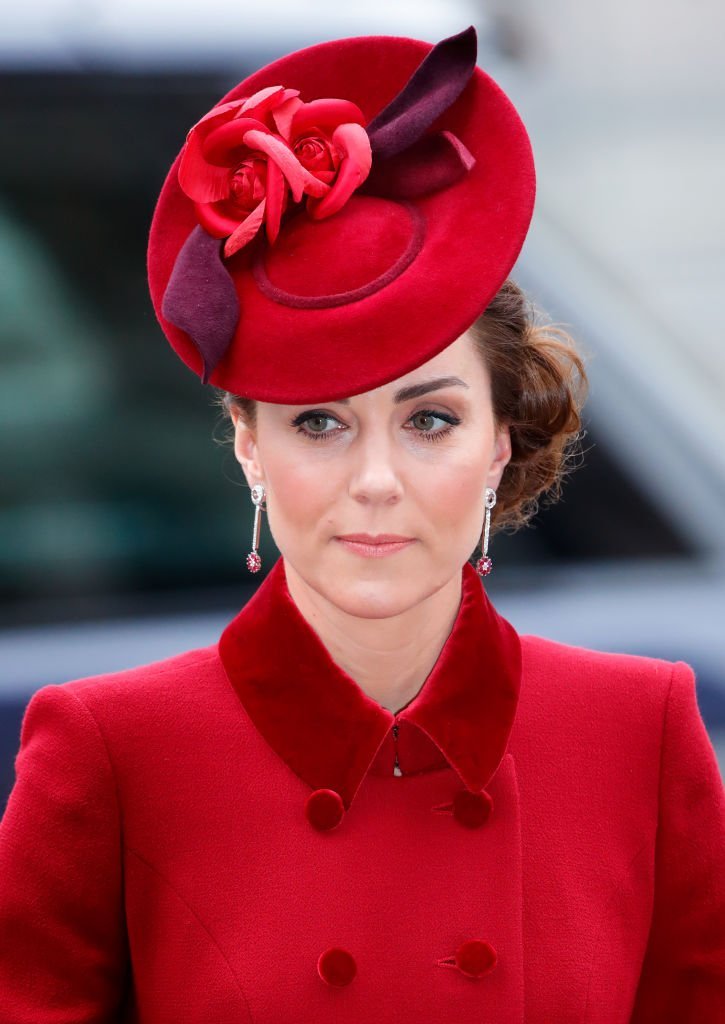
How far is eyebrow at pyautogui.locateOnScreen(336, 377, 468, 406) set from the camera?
1642 mm

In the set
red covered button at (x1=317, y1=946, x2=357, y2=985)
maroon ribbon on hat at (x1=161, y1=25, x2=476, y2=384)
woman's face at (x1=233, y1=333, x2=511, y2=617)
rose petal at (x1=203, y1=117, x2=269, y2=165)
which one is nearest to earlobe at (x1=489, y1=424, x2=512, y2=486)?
woman's face at (x1=233, y1=333, x2=511, y2=617)

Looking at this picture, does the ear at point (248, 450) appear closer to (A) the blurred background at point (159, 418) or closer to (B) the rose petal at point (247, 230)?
(B) the rose petal at point (247, 230)

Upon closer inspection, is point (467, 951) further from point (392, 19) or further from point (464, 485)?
point (392, 19)

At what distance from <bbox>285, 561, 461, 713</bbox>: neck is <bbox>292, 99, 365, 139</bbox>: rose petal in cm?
49

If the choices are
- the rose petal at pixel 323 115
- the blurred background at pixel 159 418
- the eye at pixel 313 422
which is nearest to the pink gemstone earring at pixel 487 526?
the eye at pixel 313 422

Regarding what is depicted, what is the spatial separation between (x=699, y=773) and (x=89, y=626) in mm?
1190

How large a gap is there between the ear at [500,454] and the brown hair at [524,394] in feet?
0.04

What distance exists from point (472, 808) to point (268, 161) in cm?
71

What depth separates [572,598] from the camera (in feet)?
9.05

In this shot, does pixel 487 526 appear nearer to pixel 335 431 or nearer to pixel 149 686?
pixel 335 431

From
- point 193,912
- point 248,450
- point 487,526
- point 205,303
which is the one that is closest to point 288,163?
point 205,303

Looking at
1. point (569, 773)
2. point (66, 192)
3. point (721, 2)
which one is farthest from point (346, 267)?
point (721, 2)

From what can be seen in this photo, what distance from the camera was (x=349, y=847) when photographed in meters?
1.68

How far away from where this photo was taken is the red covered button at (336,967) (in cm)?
161
